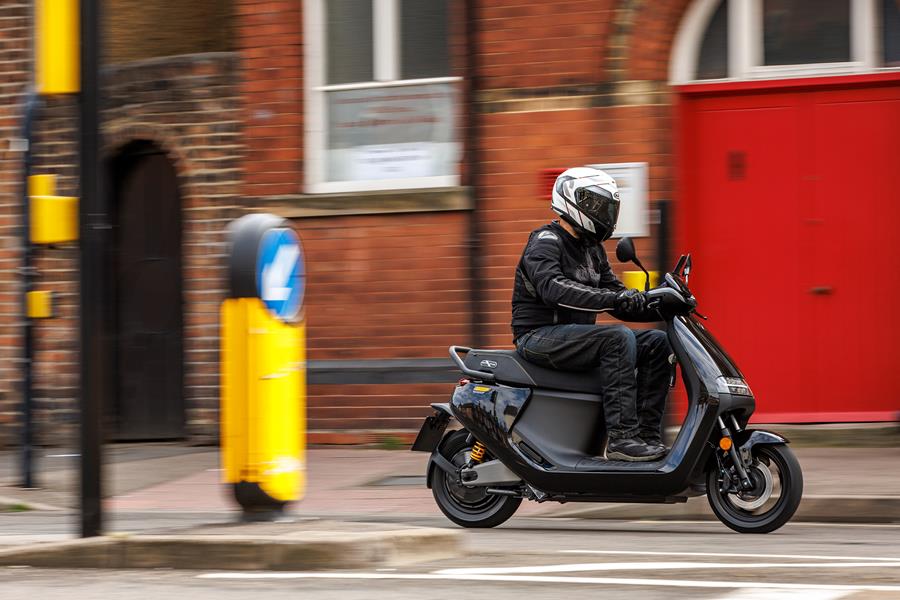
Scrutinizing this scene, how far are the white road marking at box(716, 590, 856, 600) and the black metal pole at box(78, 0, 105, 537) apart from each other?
2.82 metres

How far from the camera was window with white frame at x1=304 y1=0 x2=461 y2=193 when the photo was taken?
41.0 ft

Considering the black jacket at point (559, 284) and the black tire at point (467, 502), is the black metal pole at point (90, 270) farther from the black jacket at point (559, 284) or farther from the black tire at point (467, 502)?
the black jacket at point (559, 284)

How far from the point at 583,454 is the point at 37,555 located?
113 inches

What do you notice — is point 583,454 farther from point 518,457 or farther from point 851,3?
point 851,3

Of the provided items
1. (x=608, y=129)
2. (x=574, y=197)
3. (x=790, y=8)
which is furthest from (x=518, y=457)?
(x=790, y=8)

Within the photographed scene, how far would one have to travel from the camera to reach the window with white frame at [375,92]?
1249cm

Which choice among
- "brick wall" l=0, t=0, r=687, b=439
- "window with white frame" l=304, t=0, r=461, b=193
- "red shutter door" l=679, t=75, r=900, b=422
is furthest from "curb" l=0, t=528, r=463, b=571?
"window with white frame" l=304, t=0, r=461, b=193

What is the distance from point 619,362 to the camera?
7.55 metres

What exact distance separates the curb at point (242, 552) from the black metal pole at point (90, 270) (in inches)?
11.4

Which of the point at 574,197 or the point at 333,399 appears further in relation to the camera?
the point at 333,399

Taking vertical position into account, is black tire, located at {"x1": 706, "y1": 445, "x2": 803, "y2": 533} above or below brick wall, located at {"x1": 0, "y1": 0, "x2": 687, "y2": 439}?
below

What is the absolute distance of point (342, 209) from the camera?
1246 cm

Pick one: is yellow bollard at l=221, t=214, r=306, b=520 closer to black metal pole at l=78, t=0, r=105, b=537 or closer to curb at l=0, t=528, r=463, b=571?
black metal pole at l=78, t=0, r=105, b=537

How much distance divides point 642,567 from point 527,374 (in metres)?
2.27
